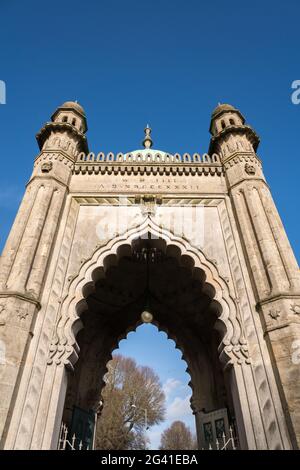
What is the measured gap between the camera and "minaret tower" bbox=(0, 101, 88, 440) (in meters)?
7.35

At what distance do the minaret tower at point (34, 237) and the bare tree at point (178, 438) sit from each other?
38.4m

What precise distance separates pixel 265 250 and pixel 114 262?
14.4 feet

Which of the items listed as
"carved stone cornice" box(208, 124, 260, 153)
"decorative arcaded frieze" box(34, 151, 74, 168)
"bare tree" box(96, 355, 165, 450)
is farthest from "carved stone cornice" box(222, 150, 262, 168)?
"bare tree" box(96, 355, 165, 450)

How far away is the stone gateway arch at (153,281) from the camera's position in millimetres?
7156

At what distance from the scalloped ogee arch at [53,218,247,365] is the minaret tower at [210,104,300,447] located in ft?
2.64

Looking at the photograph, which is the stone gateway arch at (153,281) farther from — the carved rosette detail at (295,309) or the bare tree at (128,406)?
the bare tree at (128,406)

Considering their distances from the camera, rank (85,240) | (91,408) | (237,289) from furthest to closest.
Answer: (91,408) < (85,240) < (237,289)

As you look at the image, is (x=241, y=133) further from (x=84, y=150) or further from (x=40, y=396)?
(x=40, y=396)

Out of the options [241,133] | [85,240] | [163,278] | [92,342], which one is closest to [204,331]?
→ [163,278]

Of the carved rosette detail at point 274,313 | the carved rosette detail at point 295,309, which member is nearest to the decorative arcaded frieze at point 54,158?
the carved rosette detail at point 274,313

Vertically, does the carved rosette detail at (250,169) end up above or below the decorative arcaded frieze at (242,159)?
below

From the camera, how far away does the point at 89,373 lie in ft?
42.5

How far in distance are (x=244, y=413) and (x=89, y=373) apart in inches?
293

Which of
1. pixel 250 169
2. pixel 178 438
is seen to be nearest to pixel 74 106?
pixel 250 169
